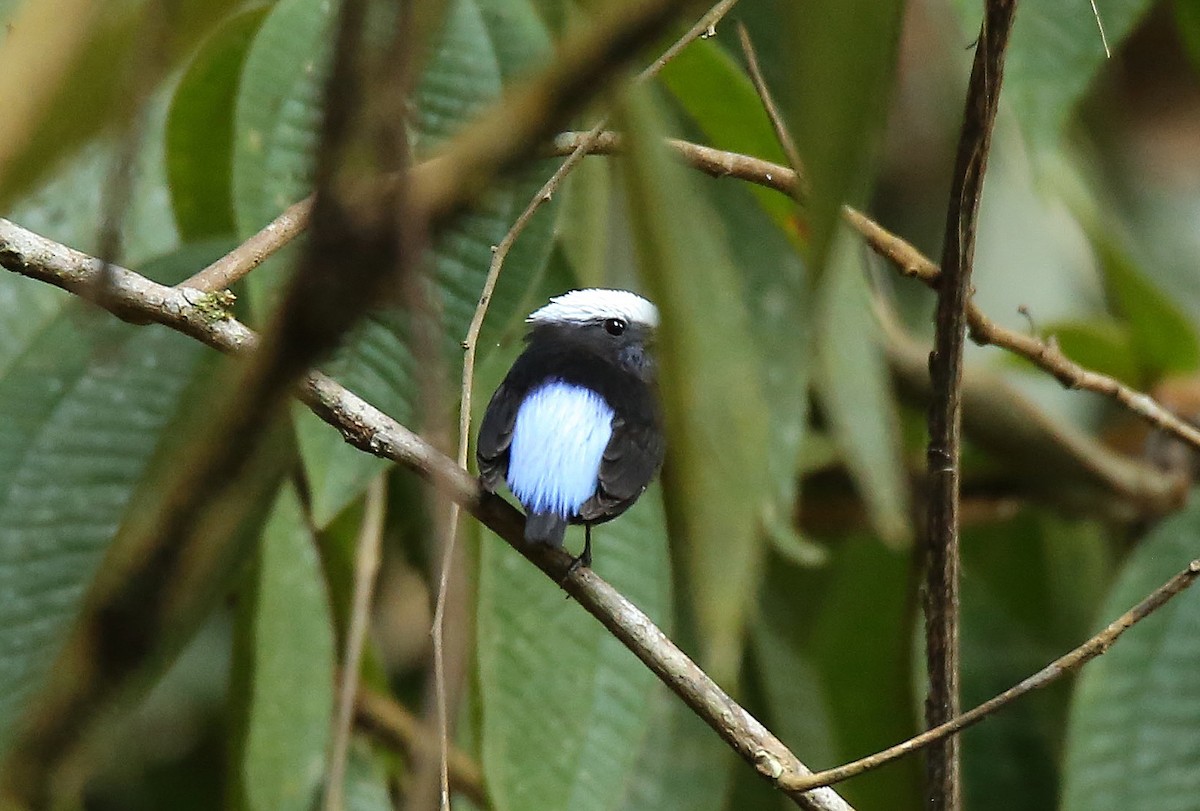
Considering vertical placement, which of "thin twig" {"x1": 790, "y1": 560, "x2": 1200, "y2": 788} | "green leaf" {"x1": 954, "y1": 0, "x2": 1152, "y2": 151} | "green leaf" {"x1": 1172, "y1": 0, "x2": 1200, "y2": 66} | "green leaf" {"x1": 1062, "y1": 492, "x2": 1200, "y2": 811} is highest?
"green leaf" {"x1": 1172, "y1": 0, "x2": 1200, "y2": 66}

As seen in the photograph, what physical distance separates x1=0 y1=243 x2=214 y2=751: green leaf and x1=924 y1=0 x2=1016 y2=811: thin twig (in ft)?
2.85

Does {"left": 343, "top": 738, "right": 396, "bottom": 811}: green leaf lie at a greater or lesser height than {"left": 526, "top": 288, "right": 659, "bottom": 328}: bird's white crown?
lesser

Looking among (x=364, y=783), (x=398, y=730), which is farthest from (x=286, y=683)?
(x=398, y=730)

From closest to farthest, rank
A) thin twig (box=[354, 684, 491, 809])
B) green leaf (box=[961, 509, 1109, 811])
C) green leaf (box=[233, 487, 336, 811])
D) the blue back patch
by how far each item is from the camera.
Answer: the blue back patch, green leaf (box=[233, 487, 336, 811]), thin twig (box=[354, 684, 491, 809]), green leaf (box=[961, 509, 1109, 811])

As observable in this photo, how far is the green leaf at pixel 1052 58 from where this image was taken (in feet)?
5.32

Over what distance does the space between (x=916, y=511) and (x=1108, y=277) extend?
52 cm

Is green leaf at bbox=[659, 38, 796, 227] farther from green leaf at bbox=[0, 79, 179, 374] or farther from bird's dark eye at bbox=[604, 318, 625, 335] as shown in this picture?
green leaf at bbox=[0, 79, 179, 374]

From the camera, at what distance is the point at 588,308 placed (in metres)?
1.63

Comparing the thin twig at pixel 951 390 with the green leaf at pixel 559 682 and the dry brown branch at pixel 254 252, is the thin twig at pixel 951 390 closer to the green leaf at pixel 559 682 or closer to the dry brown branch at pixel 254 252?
the green leaf at pixel 559 682

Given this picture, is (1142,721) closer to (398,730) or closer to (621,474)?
(621,474)

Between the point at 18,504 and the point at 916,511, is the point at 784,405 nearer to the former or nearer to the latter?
the point at 18,504

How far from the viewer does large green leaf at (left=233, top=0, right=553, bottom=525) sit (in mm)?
1427

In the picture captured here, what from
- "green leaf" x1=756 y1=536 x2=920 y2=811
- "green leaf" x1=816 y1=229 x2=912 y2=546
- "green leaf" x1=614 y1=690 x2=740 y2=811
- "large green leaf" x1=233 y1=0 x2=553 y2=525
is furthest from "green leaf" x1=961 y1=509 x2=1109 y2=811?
"large green leaf" x1=233 y1=0 x2=553 y2=525

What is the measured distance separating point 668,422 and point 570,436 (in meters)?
0.89
